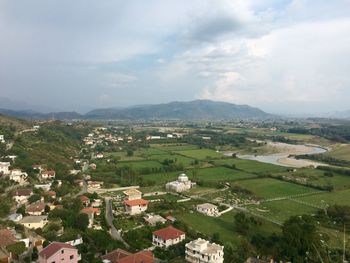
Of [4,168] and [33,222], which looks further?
[4,168]

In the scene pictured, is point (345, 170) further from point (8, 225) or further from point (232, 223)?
point (8, 225)

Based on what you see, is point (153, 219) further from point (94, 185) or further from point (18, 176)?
point (18, 176)

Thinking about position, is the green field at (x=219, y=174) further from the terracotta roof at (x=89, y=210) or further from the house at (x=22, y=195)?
the house at (x=22, y=195)

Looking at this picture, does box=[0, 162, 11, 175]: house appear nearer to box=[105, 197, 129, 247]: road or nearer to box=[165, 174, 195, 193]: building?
box=[105, 197, 129, 247]: road

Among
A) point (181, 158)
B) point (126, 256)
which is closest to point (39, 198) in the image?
point (126, 256)

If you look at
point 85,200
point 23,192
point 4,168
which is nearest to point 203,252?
point 85,200

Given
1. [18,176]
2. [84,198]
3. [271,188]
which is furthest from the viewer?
[271,188]

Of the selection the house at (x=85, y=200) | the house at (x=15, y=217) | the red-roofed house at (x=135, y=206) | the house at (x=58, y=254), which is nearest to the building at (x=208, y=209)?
the red-roofed house at (x=135, y=206)
